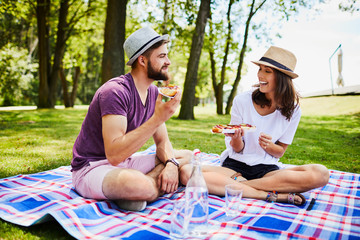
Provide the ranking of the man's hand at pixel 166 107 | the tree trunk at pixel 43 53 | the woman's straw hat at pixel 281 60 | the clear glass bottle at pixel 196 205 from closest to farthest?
the clear glass bottle at pixel 196 205
the man's hand at pixel 166 107
the woman's straw hat at pixel 281 60
the tree trunk at pixel 43 53

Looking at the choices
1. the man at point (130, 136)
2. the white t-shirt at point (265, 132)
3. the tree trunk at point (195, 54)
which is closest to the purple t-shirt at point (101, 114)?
the man at point (130, 136)

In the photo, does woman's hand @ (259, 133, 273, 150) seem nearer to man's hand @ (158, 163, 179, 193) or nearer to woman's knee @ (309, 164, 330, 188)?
woman's knee @ (309, 164, 330, 188)

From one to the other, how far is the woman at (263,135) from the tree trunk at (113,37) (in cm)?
778

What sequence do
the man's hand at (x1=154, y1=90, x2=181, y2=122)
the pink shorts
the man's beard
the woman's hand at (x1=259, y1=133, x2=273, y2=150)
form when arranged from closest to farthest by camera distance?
the man's hand at (x1=154, y1=90, x2=181, y2=122) < the pink shorts < the man's beard < the woman's hand at (x1=259, y1=133, x2=273, y2=150)

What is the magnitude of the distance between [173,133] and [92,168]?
6.23 metres

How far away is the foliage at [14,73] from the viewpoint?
21.2 meters

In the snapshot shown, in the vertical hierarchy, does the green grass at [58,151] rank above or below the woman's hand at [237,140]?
below

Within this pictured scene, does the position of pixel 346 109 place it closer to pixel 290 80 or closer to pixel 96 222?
pixel 290 80

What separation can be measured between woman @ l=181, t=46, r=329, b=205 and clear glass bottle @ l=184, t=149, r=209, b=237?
0.97 m

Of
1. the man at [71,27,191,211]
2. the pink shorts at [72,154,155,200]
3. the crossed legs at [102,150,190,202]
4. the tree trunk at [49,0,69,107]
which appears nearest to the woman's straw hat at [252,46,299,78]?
the man at [71,27,191,211]

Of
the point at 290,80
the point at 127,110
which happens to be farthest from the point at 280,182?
the point at 127,110

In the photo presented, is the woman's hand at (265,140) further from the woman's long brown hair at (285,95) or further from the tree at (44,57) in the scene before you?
the tree at (44,57)

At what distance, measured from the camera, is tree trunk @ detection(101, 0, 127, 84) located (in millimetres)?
10453

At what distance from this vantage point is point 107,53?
1054cm
